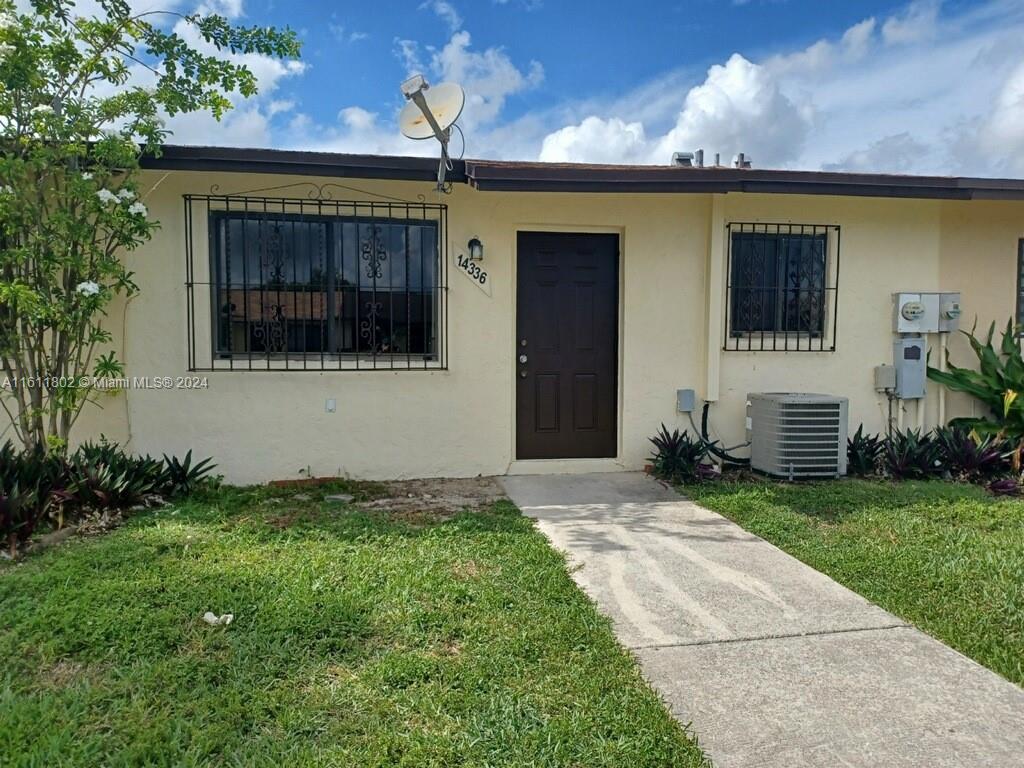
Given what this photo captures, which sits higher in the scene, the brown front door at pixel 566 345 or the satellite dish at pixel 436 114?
the satellite dish at pixel 436 114

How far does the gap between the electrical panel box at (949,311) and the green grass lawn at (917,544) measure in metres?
1.81

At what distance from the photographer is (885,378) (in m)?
6.73

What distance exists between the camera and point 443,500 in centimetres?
545

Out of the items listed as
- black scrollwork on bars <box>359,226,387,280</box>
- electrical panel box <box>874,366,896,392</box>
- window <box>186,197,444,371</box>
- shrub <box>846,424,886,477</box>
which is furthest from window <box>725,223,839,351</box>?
black scrollwork on bars <box>359,226,387,280</box>

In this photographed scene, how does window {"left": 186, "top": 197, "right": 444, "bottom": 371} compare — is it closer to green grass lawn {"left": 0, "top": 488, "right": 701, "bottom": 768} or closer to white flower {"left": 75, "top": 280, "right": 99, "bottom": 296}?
white flower {"left": 75, "top": 280, "right": 99, "bottom": 296}

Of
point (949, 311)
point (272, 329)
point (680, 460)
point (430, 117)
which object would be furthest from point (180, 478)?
point (949, 311)

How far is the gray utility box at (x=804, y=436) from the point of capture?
5.98 metres

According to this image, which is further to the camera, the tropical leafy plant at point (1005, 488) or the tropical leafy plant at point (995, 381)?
the tropical leafy plant at point (995, 381)

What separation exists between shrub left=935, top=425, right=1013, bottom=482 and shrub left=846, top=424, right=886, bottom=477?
1.75 feet

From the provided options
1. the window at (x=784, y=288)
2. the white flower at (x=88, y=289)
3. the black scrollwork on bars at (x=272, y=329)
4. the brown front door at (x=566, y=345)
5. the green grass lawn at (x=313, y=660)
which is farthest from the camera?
the window at (x=784, y=288)

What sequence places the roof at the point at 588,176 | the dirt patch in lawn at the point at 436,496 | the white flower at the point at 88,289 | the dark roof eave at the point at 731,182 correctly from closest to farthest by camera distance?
1. the white flower at the point at 88,289
2. the dirt patch in lawn at the point at 436,496
3. the roof at the point at 588,176
4. the dark roof eave at the point at 731,182

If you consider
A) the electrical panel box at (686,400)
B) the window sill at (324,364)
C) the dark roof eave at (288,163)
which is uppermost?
the dark roof eave at (288,163)

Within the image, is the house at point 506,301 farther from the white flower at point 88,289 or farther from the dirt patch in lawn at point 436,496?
the white flower at point 88,289

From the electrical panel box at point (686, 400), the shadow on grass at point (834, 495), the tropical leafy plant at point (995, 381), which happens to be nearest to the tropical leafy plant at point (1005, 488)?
the shadow on grass at point (834, 495)
